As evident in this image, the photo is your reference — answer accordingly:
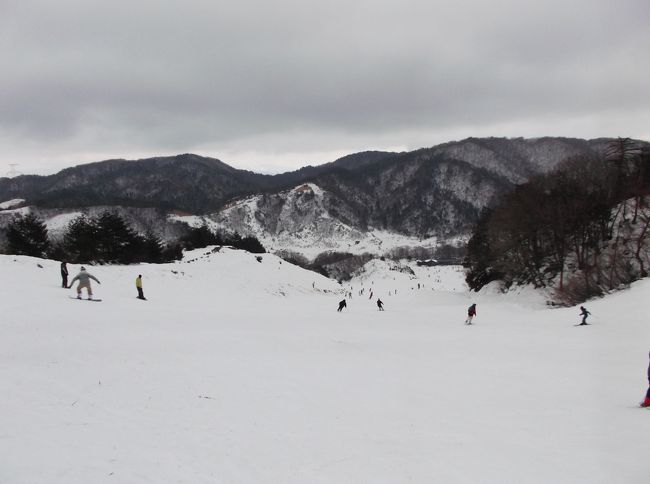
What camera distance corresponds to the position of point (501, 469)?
23.9ft

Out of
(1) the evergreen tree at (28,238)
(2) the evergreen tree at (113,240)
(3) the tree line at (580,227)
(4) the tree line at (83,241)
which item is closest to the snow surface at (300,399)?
(3) the tree line at (580,227)

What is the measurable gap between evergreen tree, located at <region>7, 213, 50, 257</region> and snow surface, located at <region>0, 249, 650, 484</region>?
19845mm

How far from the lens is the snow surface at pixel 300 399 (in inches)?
274

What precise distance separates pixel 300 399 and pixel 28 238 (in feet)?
131

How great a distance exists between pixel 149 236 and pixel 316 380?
53250 mm

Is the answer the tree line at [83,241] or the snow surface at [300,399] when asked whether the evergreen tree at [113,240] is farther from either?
the snow surface at [300,399]

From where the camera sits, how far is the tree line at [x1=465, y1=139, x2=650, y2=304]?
3300 cm

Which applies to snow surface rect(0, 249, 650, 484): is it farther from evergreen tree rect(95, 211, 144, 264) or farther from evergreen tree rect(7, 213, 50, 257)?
evergreen tree rect(7, 213, 50, 257)

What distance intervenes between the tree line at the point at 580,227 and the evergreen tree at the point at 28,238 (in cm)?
4482

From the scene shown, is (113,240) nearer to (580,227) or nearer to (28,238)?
(28,238)

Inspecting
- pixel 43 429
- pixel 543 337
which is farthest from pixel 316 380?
pixel 543 337

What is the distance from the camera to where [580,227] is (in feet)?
124

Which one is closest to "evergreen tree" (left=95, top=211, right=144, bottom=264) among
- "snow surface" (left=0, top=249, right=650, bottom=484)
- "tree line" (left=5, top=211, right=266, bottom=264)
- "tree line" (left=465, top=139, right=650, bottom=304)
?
"tree line" (left=5, top=211, right=266, bottom=264)

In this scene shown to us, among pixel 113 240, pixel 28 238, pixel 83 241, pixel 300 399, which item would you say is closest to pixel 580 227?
pixel 300 399
